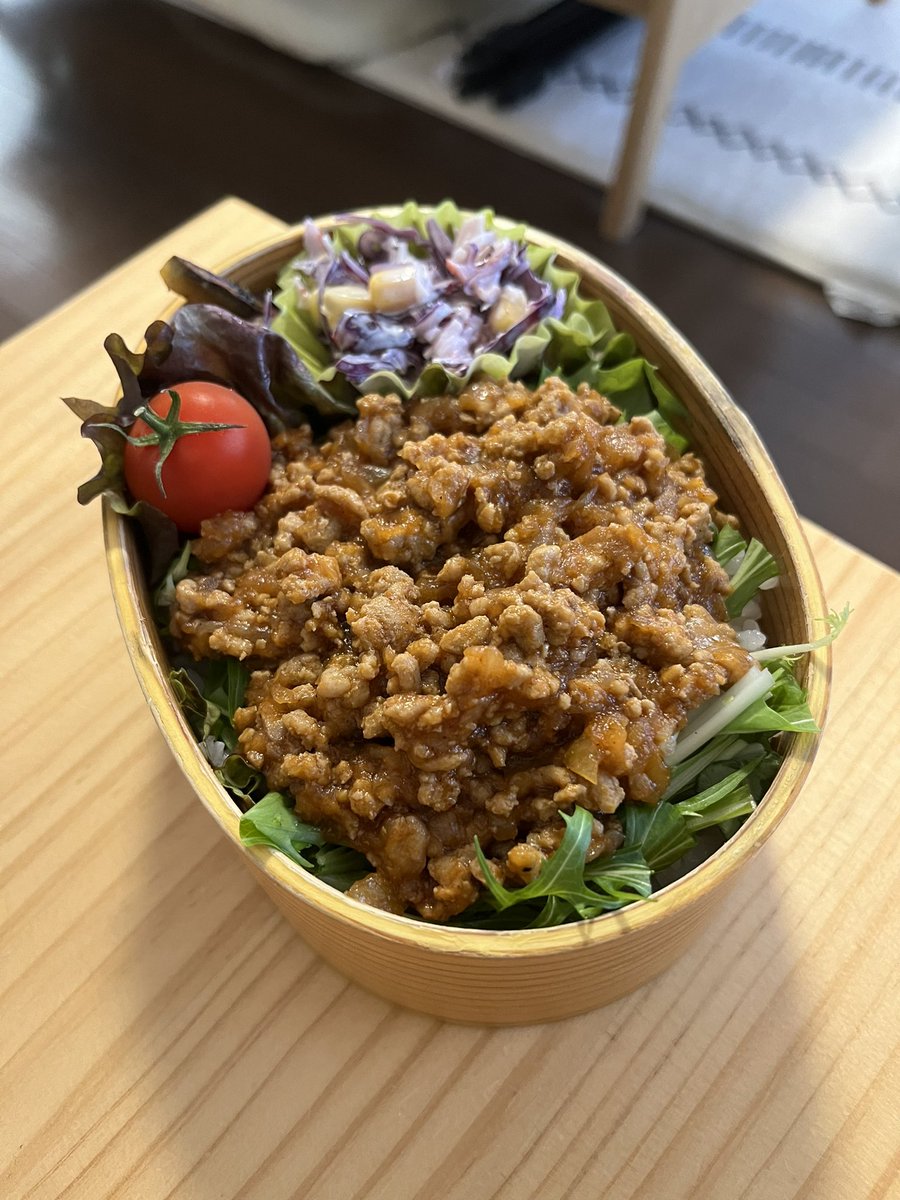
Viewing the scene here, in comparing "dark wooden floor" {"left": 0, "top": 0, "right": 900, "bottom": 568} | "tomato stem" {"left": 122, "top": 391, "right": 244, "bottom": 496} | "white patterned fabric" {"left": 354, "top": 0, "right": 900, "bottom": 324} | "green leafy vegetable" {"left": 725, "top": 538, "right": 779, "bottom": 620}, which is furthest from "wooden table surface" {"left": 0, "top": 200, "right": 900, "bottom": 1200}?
"white patterned fabric" {"left": 354, "top": 0, "right": 900, "bottom": 324}

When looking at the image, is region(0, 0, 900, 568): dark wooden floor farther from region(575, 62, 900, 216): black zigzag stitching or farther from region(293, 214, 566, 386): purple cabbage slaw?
region(293, 214, 566, 386): purple cabbage slaw

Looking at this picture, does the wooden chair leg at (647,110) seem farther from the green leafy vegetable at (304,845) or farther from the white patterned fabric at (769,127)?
the green leafy vegetable at (304,845)

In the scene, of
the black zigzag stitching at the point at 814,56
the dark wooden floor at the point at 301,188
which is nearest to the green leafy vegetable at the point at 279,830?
the dark wooden floor at the point at 301,188

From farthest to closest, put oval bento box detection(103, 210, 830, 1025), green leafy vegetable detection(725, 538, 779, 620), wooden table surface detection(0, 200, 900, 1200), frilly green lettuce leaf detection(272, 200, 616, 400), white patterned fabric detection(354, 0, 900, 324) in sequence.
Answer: white patterned fabric detection(354, 0, 900, 324)
frilly green lettuce leaf detection(272, 200, 616, 400)
green leafy vegetable detection(725, 538, 779, 620)
wooden table surface detection(0, 200, 900, 1200)
oval bento box detection(103, 210, 830, 1025)

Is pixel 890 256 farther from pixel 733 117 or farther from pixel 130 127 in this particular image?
pixel 130 127

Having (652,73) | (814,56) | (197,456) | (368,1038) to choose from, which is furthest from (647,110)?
(368,1038)

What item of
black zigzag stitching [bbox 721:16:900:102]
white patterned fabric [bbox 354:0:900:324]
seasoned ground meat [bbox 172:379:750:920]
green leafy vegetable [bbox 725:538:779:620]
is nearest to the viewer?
seasoned ground meat [bbox 172:379:750:920]
